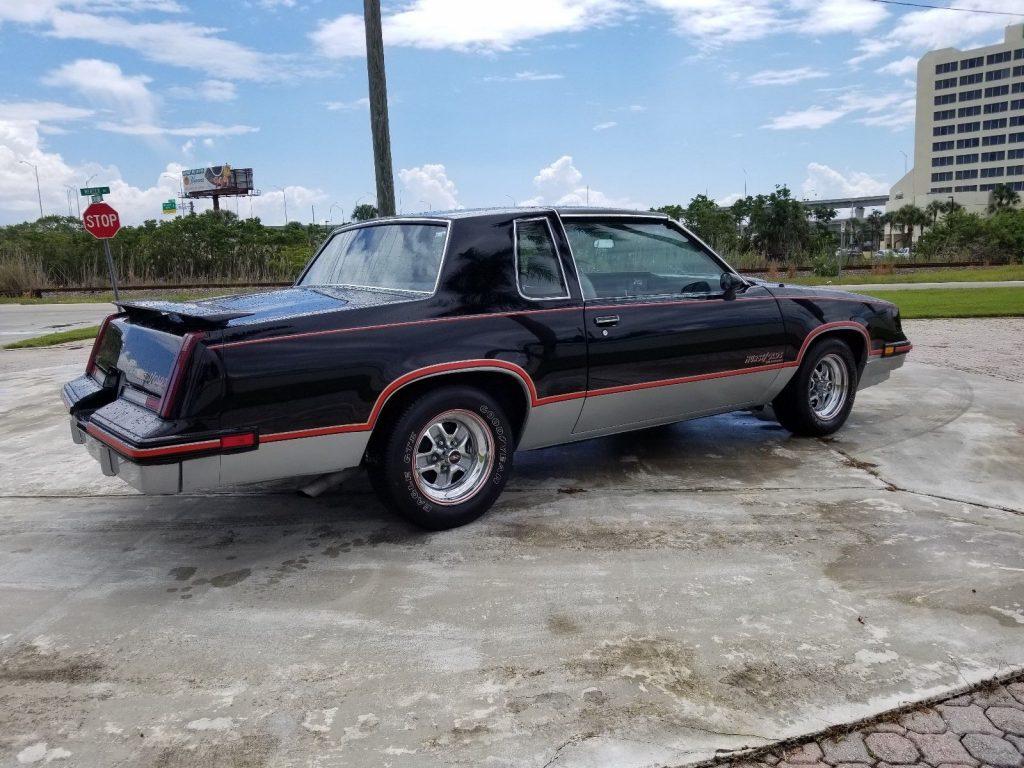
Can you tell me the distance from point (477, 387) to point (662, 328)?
3.94ft

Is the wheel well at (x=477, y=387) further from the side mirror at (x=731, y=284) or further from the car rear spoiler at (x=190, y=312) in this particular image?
the side mirror at (x=731, y=284)

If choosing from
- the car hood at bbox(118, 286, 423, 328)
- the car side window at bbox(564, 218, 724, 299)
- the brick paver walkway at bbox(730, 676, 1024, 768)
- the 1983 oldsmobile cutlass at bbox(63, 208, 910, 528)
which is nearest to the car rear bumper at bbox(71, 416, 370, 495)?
→ the 1983 oldsmobile cutlass at bbox(63, 208, 910, 528)

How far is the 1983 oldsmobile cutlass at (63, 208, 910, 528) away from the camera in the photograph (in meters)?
3.41

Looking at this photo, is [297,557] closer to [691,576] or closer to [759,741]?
[691,576]

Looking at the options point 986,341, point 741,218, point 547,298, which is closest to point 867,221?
point 741,218

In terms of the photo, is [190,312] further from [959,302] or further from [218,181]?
[218,181]

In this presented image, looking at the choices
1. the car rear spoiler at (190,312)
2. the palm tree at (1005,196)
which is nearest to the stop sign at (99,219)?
the car rear spoiler at (190,312)

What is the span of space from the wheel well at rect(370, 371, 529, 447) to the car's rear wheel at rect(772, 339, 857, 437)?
2.21 metres

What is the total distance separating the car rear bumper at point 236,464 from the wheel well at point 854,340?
11.6 feet

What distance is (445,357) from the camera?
3848 millimetres

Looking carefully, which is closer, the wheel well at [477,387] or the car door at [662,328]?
the wheel well at [477,387]

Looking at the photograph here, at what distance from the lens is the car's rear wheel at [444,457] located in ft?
12.5

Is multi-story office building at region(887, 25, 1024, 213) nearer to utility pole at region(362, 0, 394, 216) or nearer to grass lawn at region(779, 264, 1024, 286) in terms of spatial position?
grass lawn at region(779, 264, 1024, 286)

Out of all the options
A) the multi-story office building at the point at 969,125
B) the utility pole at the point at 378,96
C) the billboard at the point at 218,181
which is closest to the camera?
the utility pole at the point at 378,96
